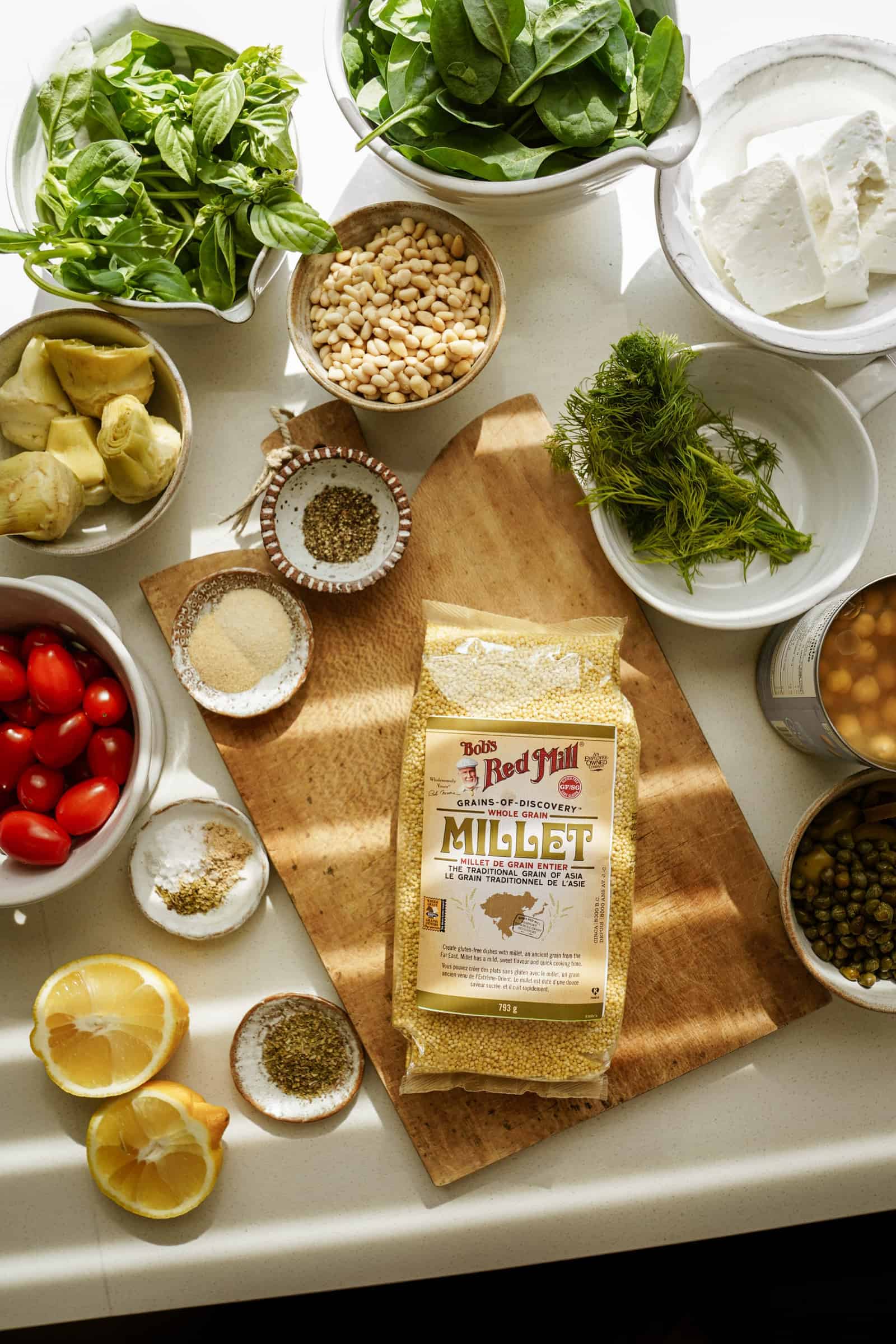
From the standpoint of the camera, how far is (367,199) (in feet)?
4.50

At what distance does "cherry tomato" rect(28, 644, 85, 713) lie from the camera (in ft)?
3.84

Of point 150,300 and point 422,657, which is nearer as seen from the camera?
point 150,300

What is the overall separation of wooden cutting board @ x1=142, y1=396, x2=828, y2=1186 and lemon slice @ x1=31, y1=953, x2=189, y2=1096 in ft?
0.59

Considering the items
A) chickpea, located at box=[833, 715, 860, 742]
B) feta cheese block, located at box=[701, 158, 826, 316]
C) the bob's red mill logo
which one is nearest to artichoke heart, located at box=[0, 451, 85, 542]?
the bob's red mill logo

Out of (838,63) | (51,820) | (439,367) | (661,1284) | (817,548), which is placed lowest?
(661,1284)

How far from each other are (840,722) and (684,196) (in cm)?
74

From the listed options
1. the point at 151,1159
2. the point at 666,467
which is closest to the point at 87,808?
the point at 151,1159

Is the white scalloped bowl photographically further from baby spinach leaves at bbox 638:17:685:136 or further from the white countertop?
baby spinach leaves at bbox 638:17:685:136

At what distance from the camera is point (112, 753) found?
1210 mm

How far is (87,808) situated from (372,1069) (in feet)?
1.84

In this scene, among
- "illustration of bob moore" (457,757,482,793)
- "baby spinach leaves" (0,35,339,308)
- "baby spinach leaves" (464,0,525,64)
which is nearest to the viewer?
"baby spinach leaves" (464,0,525,64)

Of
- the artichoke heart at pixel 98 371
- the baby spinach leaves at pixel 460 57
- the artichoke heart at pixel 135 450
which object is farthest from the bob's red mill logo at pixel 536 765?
the baby spinach leaves at pixel 460 57

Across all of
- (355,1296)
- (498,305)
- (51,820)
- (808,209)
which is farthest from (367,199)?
(355,1296)

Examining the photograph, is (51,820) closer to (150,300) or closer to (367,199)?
(150,300)
